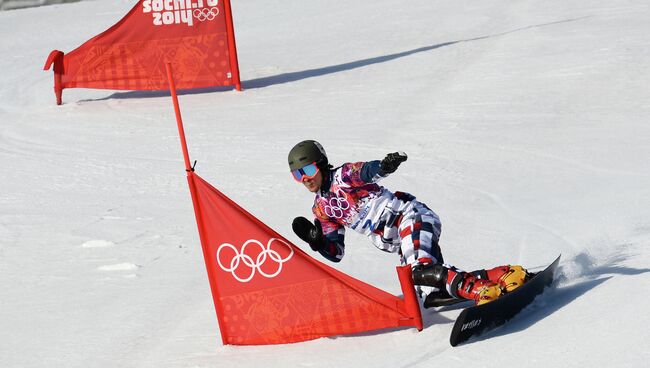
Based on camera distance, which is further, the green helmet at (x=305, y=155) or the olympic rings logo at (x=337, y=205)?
the olympic rings logo at (x=337, y=205)

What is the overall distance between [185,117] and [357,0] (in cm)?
944

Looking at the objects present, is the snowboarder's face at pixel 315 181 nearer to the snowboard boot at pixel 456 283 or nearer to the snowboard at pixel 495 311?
the snowboard boot at pixel 456 283

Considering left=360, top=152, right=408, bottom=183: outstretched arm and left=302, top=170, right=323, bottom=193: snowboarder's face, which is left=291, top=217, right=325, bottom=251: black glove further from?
left=360, top=152, right=408, bottom=183: outstretched arm

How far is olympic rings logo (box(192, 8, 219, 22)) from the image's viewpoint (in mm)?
12852

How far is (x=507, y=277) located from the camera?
5578 millimetres

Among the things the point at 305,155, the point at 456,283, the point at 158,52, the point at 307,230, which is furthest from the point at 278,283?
the point at 158,52

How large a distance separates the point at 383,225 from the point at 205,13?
755 cm

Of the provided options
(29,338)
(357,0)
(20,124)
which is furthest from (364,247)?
(357,0)

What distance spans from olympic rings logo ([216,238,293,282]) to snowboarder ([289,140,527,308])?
27 cm

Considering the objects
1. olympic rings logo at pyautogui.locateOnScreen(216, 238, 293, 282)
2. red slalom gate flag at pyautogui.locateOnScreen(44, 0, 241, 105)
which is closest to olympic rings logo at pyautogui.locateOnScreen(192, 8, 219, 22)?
red slalom gate flag at pyautogui.locateOnScreen(44, 0, 241, 105)

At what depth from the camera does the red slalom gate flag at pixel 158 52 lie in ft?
42.2

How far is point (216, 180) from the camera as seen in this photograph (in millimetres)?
9922

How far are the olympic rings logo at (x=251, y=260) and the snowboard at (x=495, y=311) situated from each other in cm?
105

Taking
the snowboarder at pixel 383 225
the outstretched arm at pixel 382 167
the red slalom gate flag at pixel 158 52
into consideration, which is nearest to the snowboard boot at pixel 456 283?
the snowboarder at pixel 383 225
